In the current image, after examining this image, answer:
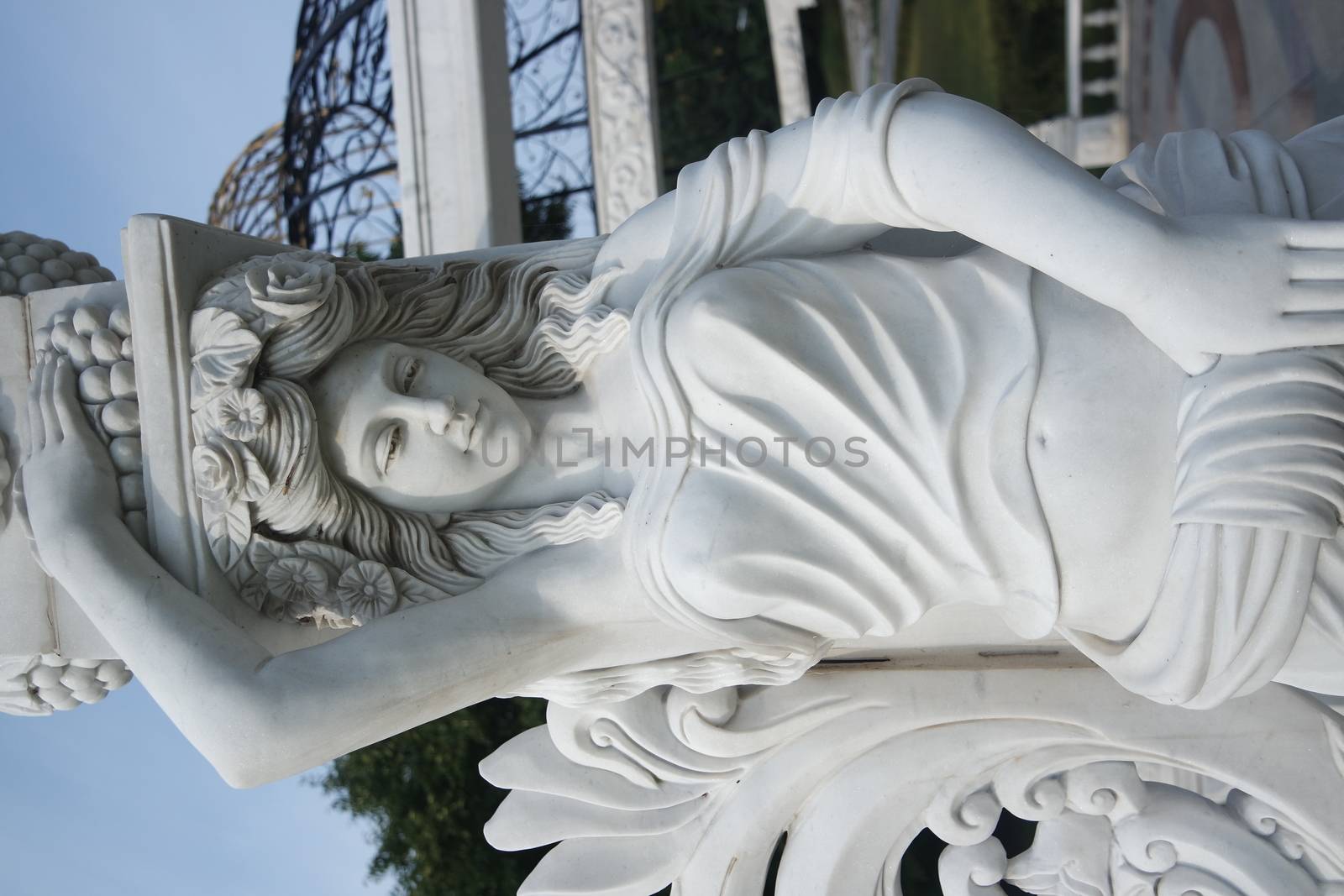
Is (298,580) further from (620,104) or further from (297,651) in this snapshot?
(620,104)

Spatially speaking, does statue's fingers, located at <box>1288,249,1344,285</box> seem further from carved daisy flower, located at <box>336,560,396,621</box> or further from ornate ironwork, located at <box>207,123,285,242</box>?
ornate ironwork, located at <box>207,123,285,242</box>

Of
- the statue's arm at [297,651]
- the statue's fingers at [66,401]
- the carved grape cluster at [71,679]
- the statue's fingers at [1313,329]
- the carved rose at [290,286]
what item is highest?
the carved rose at [290,286]

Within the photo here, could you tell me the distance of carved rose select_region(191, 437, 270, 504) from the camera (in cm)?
206

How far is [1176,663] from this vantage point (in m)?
1.99

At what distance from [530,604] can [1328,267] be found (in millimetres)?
1538

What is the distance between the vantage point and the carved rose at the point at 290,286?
209 centimetres

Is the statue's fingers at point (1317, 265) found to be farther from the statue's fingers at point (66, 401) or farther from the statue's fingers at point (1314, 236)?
the statue's fingers at point (66, 401)

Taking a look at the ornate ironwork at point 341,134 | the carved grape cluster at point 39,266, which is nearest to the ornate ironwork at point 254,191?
the ornate ironwork at point 341,134

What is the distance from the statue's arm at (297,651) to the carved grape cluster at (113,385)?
3 centimetres

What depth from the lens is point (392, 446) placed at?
7.25 ft

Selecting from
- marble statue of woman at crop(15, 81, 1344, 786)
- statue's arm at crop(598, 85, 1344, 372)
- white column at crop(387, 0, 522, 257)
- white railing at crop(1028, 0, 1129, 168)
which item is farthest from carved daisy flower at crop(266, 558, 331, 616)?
white railing at crop(1028, 0, 1129, 168)

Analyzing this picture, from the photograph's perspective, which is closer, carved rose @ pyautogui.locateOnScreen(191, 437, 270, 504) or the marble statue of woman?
the marble statue of woman

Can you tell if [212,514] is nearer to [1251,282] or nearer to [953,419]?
[953,419]

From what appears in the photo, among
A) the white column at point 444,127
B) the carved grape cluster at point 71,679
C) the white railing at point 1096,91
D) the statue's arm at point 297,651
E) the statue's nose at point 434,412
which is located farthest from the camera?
the white railing at point 1096,91
